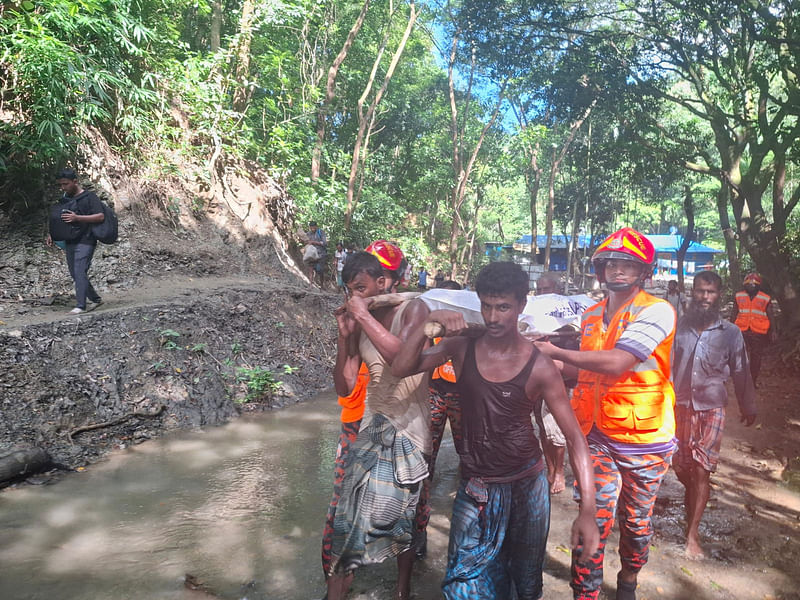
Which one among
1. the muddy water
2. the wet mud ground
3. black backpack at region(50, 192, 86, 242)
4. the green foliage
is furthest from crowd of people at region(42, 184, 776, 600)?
black backpack at region(50, 192, 86, 242)

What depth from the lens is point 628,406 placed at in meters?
2.79

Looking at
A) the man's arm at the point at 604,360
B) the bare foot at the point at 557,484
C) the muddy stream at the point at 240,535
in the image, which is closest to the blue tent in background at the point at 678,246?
the bare foot at the point at 557,484

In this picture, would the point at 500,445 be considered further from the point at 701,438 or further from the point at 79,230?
the point at 79,230

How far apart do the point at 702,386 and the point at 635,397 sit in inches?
53.3

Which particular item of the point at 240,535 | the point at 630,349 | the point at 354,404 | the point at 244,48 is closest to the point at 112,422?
the point at 240,535

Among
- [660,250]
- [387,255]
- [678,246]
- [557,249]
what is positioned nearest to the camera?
[387,255]

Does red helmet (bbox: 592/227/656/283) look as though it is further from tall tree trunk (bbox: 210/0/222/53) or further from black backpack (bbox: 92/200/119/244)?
tall tree trunk (bbox: 210/0/222/53)

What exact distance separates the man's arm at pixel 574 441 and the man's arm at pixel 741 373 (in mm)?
2254

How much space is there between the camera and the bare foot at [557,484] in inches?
187

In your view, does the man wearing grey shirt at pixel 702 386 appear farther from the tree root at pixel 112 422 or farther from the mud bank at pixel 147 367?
the tree root at pixel 112 422

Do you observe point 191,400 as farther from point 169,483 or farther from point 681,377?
point 681,377

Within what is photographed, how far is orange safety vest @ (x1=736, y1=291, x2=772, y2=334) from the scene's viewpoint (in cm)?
768

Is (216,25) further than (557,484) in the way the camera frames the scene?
Yes

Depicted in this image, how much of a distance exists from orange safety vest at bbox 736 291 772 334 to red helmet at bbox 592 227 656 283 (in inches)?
233
